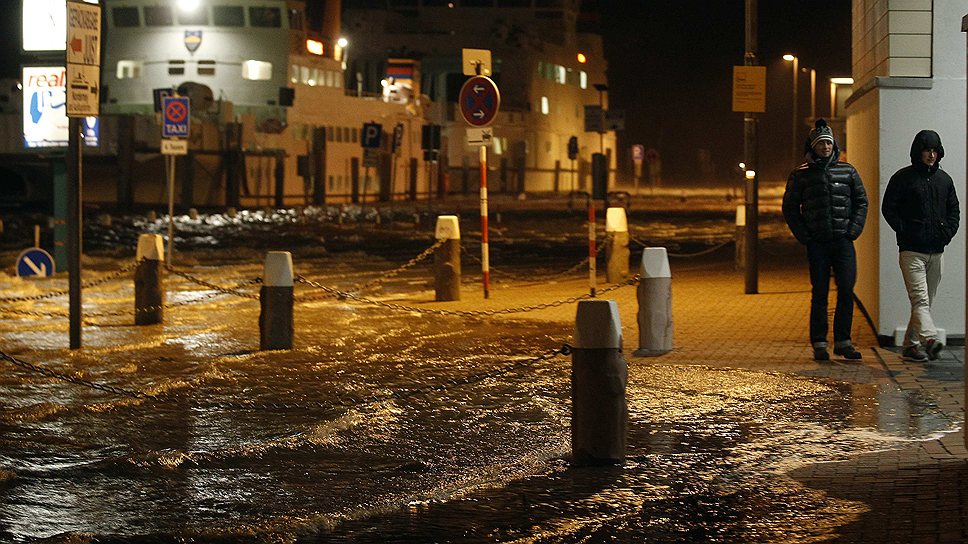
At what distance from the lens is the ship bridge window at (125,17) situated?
68062mm

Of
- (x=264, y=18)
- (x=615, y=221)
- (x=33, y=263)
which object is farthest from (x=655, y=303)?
(x=264, y=18)

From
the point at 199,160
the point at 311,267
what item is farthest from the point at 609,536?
the point at 199,160

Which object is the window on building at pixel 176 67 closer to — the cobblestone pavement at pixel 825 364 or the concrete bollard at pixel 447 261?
the cobblestone pavement at pixel 825 364

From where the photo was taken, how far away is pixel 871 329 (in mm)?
14477

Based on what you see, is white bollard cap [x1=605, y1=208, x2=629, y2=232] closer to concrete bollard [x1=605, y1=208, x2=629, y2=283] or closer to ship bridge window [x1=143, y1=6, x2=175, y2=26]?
concrete bollard [x1=605, y1=208, x2=629, y2=283]

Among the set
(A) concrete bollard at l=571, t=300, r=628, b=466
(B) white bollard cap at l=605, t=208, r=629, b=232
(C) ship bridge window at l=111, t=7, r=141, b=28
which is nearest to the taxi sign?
(B) white bollard cap at l=605, t=208, r=629, b=232

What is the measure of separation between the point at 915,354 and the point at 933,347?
0.68 ft

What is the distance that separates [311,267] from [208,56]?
45.5 m

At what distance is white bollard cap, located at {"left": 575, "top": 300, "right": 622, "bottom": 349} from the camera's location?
7.48m

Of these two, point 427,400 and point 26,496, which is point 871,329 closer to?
point 427,400

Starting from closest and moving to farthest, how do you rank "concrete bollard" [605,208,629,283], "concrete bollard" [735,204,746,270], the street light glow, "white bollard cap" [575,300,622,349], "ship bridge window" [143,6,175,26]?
"white bollard cap" [575,300,622,349] < "concrete bollard" [605,208,629,283] < "concrete bollard" [735,204,746,270] < the street light glow < "ship bridge window" [143,6,175,26]

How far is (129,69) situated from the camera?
225 feet

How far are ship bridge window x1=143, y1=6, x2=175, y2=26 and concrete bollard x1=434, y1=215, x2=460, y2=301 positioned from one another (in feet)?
174

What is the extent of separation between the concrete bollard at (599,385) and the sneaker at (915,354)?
5007 mm
